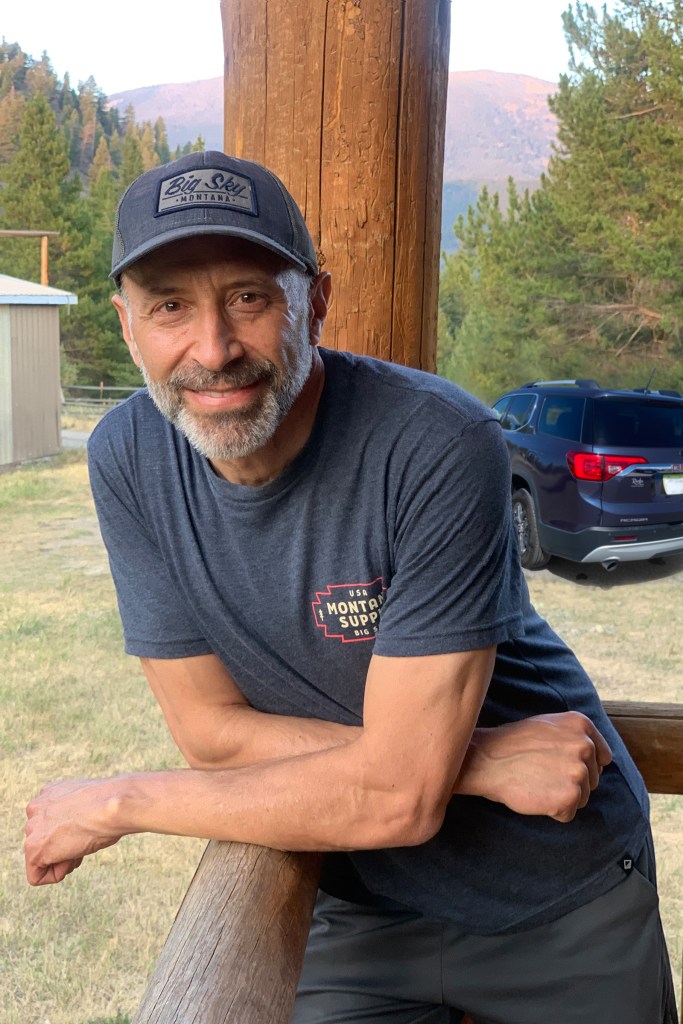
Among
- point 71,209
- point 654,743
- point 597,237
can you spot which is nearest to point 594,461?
point 597,237

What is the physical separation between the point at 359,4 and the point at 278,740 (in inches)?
26.4

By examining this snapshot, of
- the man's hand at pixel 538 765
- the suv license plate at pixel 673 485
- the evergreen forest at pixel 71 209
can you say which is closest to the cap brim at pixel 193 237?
the man's hand at pixel 538 765

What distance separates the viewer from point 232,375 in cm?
75

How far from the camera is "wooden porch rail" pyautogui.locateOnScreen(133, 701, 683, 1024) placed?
0.54 meters

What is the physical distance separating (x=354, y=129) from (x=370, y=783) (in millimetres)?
611

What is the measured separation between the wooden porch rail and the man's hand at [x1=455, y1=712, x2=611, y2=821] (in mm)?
138

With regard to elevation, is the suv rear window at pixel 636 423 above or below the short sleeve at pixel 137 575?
below

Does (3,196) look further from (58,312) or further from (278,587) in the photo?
(278,587)

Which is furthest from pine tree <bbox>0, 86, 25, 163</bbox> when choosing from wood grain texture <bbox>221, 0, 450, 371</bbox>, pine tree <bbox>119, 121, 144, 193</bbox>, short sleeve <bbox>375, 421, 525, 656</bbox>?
short sleeve <bbox>375, 421, 525, 656</bbox>

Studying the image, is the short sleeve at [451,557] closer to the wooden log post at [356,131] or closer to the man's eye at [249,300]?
the man's eye at [249,300]

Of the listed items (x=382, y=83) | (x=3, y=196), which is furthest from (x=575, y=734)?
(x=3, y=196)

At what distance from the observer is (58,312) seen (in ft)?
31.3

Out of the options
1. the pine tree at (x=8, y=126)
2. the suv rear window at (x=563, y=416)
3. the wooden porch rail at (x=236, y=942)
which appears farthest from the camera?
the pine tree at (x=8, y=126)

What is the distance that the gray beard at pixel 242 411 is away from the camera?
2.45 ft
